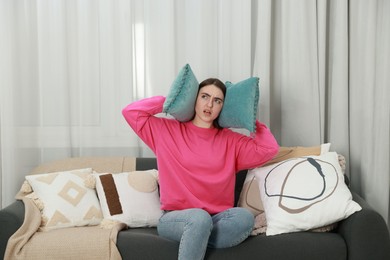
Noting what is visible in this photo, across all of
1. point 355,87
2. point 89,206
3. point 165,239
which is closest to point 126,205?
point 89,206

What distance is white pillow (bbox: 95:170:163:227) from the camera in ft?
6.77

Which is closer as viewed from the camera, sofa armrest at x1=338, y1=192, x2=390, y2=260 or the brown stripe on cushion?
sofa armrest at x1=338, y1=192, x2=390, y2=260

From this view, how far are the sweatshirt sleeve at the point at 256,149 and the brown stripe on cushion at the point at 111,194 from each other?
0.61m

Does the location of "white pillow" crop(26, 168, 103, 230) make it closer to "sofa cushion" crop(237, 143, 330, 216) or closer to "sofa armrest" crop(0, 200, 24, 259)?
"sofa armrest" crop(0, 200, 24, 259)

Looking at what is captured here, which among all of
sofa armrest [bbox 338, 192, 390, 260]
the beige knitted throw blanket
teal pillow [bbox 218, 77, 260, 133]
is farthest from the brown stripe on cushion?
sofa armrest [bbox 338, 192, 390, 260]

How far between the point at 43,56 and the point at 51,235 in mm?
1112

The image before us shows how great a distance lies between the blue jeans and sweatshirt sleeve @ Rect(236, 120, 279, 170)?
29 centimetres

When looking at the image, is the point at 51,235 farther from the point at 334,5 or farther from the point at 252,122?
the point at 334,5

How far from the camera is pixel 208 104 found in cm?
206

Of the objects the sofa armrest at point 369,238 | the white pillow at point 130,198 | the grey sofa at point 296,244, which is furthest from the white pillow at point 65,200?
the sofa armrest at point 369,238

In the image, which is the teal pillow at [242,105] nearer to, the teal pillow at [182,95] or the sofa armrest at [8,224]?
the teal pillow at [182,95]

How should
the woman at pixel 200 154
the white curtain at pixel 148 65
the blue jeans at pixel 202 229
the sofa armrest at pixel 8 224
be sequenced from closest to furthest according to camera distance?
the blue jeans at pixel 202 229 → the sofa armrest at pixel 8 224 → the woman at pixel 200 154 → the white curtain at pixel 148 65

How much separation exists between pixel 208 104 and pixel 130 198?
1.95 ft

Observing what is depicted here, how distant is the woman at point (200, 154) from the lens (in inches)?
78.1
